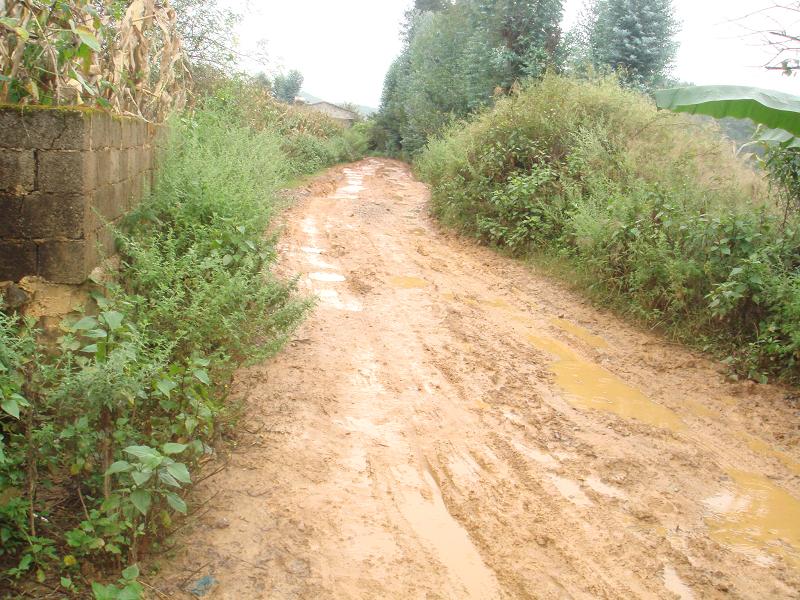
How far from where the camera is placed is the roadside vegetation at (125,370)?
2.81m

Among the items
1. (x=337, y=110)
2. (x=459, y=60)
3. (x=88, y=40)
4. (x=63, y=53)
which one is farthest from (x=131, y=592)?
(x=337, y=110)

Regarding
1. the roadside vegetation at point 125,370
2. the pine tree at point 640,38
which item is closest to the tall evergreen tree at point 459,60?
the pine tree at point 640,38

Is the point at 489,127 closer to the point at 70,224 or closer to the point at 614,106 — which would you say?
the point at 614,106

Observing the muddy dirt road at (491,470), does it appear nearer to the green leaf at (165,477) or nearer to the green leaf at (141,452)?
the green leaf at (165,477)

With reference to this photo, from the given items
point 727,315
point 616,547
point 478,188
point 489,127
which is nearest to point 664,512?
point 616,547

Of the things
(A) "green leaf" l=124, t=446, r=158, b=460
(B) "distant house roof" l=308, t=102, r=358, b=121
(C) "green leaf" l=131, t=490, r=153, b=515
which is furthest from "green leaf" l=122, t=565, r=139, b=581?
(B) "distant house roof" l=308, t=102, r=358, b=121

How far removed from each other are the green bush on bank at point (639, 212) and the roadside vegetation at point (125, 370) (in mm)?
4389

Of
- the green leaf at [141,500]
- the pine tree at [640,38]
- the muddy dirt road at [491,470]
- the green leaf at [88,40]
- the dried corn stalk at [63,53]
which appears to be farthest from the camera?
the pine tree at [640,38]

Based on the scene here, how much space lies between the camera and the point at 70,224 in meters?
3.92

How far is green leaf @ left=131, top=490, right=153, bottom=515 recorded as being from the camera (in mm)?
2691

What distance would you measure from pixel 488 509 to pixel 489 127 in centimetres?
1021

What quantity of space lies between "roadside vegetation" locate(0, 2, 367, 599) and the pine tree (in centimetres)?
1616

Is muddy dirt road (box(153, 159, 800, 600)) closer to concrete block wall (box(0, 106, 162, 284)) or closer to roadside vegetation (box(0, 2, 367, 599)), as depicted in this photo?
roadside vegetation (box(0, 2, 367, 599))

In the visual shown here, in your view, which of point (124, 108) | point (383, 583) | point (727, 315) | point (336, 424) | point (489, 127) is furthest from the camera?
point (489, 127)
